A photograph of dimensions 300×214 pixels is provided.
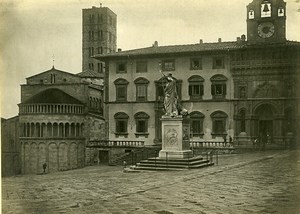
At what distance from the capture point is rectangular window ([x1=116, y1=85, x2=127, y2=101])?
28016mm

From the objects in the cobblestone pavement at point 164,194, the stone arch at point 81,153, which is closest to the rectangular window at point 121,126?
the stone arch at point 81,153

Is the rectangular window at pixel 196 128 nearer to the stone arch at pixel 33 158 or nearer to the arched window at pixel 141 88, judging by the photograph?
the arched window at pixel 141 88

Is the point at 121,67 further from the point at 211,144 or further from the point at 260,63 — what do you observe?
the point at 260,63

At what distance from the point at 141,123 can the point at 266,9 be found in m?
11.1

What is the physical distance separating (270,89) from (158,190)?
15617 millimetres

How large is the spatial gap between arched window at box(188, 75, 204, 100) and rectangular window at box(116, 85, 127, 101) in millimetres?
4214

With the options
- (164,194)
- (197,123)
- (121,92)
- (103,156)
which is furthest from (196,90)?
(164,194)

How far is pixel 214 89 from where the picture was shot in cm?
2605

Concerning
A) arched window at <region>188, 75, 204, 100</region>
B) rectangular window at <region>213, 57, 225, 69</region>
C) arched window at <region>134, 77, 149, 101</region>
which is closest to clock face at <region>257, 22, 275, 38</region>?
rectangular window at <region>213, 57, 225, 69</region>

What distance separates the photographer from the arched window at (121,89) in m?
28.0

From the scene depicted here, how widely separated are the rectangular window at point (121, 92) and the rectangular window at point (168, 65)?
9.43ft

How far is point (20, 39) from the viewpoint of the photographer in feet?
32.2

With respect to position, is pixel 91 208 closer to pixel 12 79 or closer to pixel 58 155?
pixel 12 79

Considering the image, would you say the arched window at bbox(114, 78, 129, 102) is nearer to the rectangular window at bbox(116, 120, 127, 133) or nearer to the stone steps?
the rectangular window at bbox(116, 120, 127, 133)
